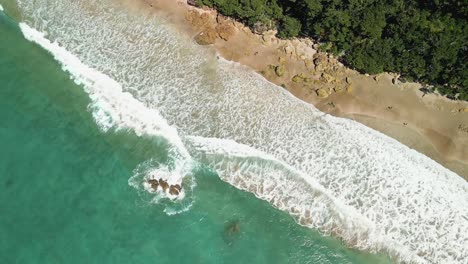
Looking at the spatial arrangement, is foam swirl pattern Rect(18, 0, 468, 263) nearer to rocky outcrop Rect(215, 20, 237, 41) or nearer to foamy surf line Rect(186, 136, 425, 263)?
foamy surf line Rect(186, 136, 425, 263)

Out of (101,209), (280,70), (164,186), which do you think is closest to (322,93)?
(280,70)

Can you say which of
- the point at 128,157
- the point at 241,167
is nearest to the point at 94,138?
the point at 128,157

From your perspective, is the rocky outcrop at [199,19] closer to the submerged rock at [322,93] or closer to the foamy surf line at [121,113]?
the foamy surf line at [121,113]

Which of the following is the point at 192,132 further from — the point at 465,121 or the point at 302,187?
the point at 465,121

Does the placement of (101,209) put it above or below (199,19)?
below

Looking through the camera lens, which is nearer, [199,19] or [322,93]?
[322,93]

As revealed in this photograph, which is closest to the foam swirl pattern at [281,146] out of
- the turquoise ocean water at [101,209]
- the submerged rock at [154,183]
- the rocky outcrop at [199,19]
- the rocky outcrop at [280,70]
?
the rocky outcrop at [280,70]

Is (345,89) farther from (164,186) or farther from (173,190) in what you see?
(164,186)
